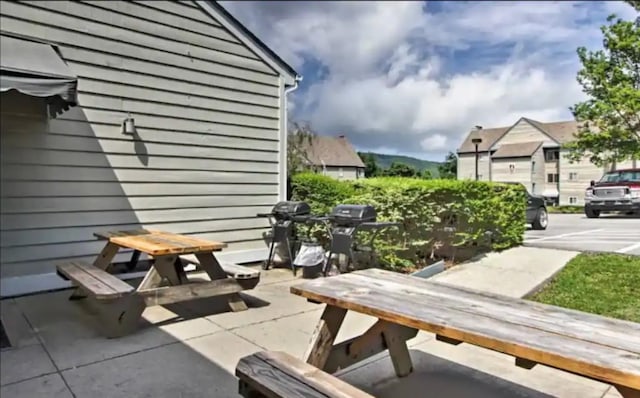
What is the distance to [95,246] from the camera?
489cm

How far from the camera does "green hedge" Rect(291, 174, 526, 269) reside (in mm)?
5199

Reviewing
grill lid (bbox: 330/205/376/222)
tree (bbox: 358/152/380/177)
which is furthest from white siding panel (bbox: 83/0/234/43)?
grill lid (bbox: 330/205/376/222)

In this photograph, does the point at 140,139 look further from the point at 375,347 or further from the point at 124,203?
the point at 375,347

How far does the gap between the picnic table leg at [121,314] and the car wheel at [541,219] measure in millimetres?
3192

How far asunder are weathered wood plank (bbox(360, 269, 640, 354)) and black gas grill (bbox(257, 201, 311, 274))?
3.44 meters

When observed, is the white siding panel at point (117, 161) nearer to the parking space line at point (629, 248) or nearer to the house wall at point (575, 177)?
the house wall at point (575, 177)

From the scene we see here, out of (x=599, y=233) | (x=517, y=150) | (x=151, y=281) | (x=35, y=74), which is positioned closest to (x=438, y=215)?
(x=517, y=150)

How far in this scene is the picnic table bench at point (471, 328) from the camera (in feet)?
4.40

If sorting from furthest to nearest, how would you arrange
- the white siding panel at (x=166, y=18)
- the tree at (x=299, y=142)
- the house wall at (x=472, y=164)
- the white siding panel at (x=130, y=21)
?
the tree at (x=299, y=142), the white siding panel at (x=166, y=18), the white siding panel at (x=130, y=21), the house wall at (x=472, y=164)

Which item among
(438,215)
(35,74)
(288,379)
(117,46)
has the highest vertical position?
(117,46)

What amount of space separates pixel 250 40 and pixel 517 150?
388 cm

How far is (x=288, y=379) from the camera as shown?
1721mm

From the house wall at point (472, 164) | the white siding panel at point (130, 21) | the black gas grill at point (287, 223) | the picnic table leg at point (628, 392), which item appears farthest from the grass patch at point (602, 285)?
the white siding panel at point (130, 21)

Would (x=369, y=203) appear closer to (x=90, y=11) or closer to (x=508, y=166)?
(x=508, y=166)
